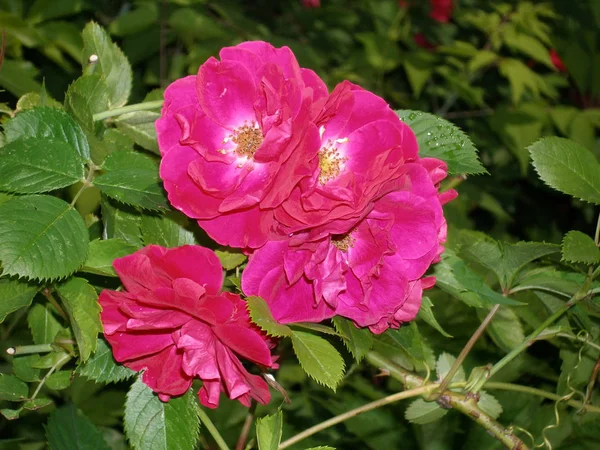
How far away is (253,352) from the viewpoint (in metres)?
0.59

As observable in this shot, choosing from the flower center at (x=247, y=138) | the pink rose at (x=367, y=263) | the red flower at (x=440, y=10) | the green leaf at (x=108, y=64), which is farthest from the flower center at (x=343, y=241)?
the red flower at (x=440, y=10)

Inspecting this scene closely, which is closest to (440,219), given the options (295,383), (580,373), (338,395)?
(580,373)

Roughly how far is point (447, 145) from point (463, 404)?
271 millimetres

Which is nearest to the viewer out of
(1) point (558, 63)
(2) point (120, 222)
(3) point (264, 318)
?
(3) point (264, 318)

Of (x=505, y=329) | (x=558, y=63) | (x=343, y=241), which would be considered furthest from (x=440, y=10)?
(x=343, y=241)

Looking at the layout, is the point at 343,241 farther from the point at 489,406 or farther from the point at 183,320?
the point at 489,406

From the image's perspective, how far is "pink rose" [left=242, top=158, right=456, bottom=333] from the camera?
1.98 feet

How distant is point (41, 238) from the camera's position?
606 millimetres

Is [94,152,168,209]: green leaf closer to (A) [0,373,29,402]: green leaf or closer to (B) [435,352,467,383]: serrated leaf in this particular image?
(A) [0,373,29,402]: green leaf

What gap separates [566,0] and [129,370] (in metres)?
2.40

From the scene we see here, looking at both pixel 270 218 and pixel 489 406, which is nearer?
pixel 270 218

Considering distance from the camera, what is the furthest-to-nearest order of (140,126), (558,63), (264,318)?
(558,63) < (140,126) < (264,318)

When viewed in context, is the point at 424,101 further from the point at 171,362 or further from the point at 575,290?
the point at 171,362

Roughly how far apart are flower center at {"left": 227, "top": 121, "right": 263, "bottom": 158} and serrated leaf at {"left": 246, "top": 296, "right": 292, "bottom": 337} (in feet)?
0.43
